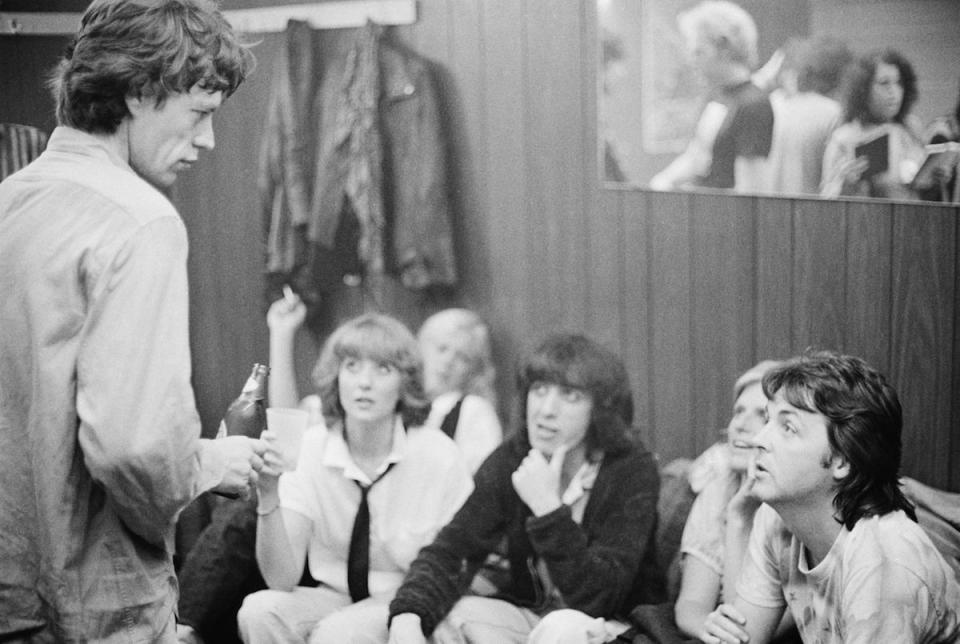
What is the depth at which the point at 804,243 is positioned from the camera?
283 centimetres

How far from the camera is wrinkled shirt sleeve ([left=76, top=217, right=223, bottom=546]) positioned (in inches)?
53.1

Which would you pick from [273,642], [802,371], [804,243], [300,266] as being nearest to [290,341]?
[300,266]

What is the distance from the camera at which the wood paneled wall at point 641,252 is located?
8.73 ft

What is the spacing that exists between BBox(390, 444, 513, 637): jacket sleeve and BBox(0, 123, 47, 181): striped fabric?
5.80ft

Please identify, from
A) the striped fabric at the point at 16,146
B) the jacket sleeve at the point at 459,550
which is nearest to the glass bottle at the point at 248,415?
the jacket sleeve at the point at 459,550

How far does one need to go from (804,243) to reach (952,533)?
2.81ft

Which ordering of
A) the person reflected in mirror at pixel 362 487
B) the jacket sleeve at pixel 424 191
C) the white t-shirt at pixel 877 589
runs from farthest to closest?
1. the jacket sleeve at pixel 424 191
2. the person reflected in mirror at pixel 362 487
3. the white t-shirt at pixel 877 589

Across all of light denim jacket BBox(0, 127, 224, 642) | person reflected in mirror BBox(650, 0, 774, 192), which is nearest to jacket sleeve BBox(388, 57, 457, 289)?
person reflected in mirror BBox(650, 0, 774, 192)

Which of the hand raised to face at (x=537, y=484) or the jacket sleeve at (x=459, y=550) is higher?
the hand raised to face at (x=537, y=484)

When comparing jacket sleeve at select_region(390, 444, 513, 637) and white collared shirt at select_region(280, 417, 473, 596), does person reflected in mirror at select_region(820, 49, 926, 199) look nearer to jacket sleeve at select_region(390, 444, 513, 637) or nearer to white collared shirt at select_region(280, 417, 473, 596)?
jacket sleeve at select_region(390, 444, 513, 637)

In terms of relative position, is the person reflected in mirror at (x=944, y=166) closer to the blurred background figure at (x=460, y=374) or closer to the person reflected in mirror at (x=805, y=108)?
the person reflected in mirror at (x=805, y=108)

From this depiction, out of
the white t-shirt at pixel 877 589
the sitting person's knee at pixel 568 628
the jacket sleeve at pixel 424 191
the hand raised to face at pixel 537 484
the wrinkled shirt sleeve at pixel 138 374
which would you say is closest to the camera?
the wrinkled shirt sleeve at pixel 138 374

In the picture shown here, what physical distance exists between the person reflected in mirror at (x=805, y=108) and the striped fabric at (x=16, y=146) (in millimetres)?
2140

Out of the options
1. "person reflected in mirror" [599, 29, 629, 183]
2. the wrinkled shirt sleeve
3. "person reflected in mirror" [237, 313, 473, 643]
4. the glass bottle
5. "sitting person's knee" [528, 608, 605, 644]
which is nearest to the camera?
the wrinkled shirt sleeve
